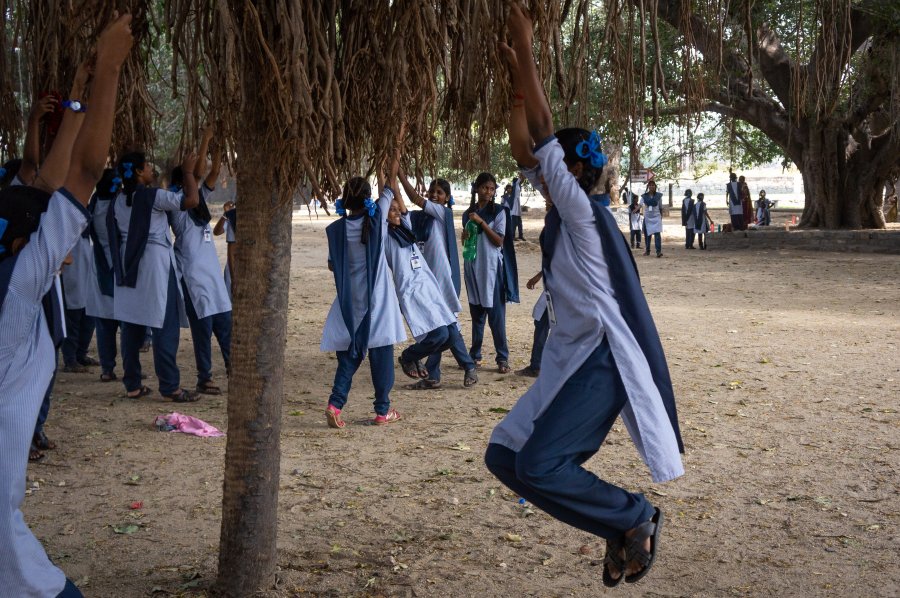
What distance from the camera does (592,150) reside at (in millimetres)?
3461

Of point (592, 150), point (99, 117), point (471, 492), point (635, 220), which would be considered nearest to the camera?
point (99, 117)

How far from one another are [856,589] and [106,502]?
3.70m

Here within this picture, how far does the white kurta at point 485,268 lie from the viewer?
8.48m

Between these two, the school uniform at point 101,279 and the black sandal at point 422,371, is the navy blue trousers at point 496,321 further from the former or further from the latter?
the school uniform at point 101,279

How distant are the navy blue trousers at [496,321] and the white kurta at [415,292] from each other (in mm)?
1249

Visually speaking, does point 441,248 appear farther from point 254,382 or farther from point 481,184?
point 254,382

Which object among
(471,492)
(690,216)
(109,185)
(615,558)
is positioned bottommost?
(471,492)

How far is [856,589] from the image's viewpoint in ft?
12.5

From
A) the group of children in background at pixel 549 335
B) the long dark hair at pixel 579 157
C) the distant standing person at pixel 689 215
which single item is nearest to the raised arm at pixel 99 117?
the group of children in background at pixel 549 335

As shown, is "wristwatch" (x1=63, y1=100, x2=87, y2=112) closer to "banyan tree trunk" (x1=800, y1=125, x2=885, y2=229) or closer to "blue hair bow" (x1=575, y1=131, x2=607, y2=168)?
"blue hair bow" (x1=575, y1=131, x2=607, y2=168)

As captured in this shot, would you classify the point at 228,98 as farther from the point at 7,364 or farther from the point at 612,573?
the point at 612,573

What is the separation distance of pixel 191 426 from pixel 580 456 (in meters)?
3.92

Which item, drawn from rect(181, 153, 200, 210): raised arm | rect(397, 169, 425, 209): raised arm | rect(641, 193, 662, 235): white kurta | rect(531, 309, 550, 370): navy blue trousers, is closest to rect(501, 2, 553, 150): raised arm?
rect(397, 169, 425, 209): raised arm

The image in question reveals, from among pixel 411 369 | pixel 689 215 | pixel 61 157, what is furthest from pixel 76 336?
pixel 689 215
